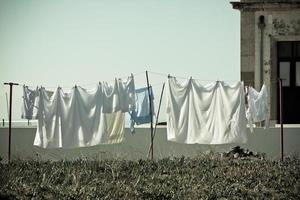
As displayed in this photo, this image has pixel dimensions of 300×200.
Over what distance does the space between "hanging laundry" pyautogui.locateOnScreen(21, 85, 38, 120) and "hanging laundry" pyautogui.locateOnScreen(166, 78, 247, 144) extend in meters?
3.40

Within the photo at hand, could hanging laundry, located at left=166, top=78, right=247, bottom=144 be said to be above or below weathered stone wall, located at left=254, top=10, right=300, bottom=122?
below

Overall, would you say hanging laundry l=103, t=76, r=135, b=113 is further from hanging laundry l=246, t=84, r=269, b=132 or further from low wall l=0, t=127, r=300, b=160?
hanging laundry l=246, t=84, r=269, b=132

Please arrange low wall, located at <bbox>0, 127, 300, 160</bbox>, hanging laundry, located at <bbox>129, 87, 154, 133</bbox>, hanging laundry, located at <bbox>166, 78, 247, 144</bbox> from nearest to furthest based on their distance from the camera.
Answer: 1. hanging laundry, located at <bbox>166, 78, 247, 144</bbox>
2. hanging laundry, located at <bbox>129, 87, 154, 133</bbox>
3. low wall, located at <bbox>0, 127, 300, 160</bbox>

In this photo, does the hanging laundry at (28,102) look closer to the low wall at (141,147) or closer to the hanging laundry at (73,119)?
the hanging laundry at (73,119)

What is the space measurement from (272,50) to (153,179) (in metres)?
8.91

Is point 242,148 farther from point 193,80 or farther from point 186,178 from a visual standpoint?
point 186,178

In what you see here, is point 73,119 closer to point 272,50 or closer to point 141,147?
point 141,147

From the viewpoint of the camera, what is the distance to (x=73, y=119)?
44.9ft

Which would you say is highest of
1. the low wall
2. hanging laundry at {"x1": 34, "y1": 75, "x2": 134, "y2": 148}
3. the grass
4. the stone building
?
the stone building

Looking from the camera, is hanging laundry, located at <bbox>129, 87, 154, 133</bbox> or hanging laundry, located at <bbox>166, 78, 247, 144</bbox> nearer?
hanging laundry, located at <bbox>166, 78, 247, 144</bbox>

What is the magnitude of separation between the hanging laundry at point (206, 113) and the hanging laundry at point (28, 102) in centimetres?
340

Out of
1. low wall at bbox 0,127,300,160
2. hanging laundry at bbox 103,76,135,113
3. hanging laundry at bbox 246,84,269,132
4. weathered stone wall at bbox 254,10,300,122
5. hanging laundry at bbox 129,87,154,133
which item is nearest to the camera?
hanging laundry at bbox 103,76,135,113

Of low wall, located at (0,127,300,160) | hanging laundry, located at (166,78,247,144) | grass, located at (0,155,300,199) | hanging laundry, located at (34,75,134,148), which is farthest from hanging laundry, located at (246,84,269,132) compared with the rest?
hanging laundry, located at (34,75,134,148)

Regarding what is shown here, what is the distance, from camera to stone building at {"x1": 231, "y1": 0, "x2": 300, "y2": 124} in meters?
17.8
